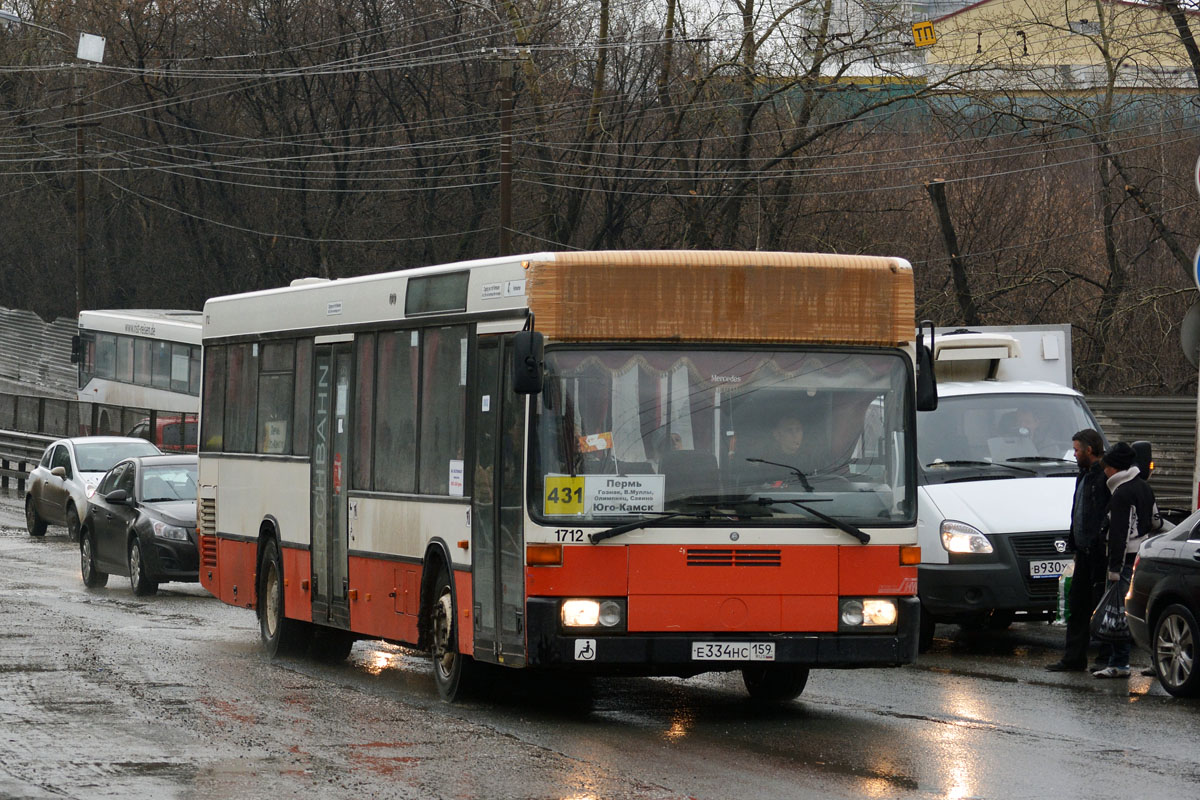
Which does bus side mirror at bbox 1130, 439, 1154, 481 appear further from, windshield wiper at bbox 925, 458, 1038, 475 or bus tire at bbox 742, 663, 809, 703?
bus tire at bbox 742, 663, 809, 703

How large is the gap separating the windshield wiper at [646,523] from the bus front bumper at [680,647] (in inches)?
16.0

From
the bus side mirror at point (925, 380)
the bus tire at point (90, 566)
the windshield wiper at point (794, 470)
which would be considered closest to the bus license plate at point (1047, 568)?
the bus side mirror at point (925, 380)

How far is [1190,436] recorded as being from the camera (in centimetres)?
2369

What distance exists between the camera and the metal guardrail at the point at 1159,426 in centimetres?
2358

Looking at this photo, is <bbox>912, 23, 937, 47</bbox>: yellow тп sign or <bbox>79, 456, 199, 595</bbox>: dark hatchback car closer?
<bbox>79, 456, 199, 595</bbox>: dark hatchback car

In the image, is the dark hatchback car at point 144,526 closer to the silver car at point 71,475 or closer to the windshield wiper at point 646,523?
the silver car at point 71,475

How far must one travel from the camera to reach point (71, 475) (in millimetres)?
Result: 26031

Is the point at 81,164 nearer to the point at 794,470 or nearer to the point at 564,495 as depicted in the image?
the point at 564,495

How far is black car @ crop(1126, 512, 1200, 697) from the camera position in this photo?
1101 centimetres

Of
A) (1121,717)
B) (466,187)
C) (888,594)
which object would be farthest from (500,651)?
(466,187)

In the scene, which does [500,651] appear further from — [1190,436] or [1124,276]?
[1124,276]

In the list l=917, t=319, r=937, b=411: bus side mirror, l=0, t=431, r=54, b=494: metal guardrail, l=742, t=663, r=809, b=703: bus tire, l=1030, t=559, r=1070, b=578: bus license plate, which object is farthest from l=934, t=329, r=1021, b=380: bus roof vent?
l=0, t=431, r=54, b=494: metal guardrail

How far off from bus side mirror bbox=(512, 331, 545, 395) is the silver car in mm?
16944

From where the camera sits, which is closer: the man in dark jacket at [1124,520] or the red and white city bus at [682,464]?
the red and white city bus at [682,464]
